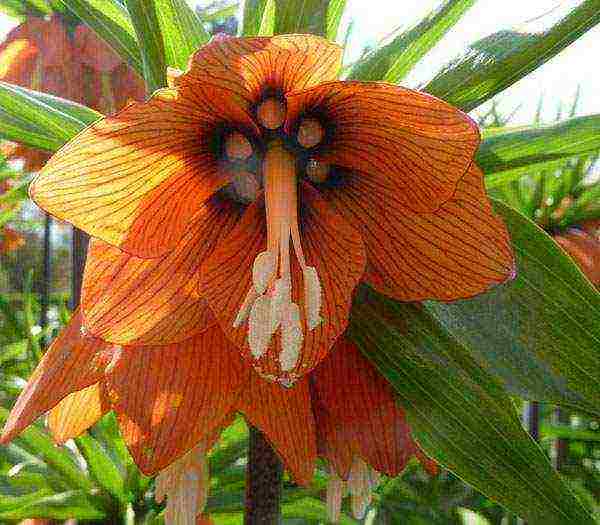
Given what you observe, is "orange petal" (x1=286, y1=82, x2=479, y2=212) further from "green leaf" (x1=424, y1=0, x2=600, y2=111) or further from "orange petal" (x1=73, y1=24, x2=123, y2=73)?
"orange petal" (x1=73, y1=24, x2=123, y2=73)

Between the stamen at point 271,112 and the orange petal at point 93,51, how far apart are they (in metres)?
1.25

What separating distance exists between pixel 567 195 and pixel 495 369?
129cm

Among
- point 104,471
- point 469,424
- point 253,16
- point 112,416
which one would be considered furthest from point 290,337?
point 112,416

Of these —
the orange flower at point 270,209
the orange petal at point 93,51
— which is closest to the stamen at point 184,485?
the orange flower at point 270,209

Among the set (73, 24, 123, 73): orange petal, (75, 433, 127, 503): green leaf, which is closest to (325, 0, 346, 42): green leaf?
(75, 433, 127, 503): green leaf

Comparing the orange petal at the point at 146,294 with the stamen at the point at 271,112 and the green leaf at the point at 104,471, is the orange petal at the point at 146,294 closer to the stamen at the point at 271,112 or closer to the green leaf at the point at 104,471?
the stamen at the point at 271,112

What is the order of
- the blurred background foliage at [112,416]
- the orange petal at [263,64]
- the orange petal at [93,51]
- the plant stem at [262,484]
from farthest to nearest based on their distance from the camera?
the orange petal at [93,51]
the blurred background foliage at [112,416]
the plant stem at [262,484]
the orange petal at [263,64]

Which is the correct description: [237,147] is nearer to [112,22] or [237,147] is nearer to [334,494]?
[112,22]

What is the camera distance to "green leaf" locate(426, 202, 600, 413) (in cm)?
51

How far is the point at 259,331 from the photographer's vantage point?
0.50m

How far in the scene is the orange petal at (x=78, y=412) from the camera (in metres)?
0.58

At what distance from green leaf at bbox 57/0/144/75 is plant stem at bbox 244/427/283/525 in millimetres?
297

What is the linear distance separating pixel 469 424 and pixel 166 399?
0.19 m

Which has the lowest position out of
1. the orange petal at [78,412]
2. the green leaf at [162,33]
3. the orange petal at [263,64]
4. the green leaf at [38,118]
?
the orange petal at [78,412]
